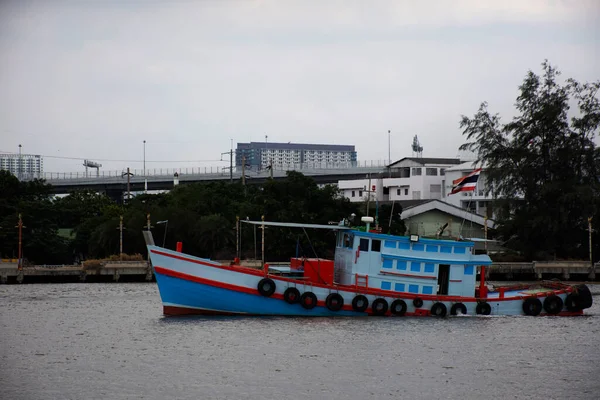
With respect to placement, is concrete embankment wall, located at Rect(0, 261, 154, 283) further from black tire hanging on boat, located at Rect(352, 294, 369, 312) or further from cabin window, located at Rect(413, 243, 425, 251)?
cabin window, located at Rect(413, 243, 425, 251)

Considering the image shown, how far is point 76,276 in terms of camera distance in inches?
2847

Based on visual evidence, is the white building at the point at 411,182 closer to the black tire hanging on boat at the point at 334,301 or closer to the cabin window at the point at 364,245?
the cabin window at the point at 364,245

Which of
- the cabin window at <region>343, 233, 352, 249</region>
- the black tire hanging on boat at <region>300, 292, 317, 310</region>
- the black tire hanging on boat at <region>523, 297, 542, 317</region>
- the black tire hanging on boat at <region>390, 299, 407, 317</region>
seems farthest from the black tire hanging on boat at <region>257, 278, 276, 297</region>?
the black tire hanging on boat at <region>523, 297, 542, 317</region>

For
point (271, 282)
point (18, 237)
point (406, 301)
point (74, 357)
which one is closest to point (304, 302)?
point (271, 282)

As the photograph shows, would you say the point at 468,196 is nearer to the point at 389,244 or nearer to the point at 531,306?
the point at 531,306

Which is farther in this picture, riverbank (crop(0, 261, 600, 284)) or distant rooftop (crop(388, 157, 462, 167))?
distant rooftop (crop(388, 157, 462, 167))

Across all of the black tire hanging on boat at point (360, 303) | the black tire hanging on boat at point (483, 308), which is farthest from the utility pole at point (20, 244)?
the black tire hanging on boat at point (483, 308)

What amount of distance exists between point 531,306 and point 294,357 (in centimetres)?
1550

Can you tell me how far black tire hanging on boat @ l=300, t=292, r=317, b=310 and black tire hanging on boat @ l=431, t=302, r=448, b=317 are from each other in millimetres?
5731

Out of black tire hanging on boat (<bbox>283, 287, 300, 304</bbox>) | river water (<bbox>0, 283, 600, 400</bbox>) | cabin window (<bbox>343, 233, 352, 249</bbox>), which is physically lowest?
river water (<bbox>0, 283, 600, 400</bbox>)

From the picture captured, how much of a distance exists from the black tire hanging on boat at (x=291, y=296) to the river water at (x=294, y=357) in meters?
0.93

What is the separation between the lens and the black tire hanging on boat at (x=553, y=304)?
145ft

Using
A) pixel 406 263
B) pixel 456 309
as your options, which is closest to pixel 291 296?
pixel 406 263

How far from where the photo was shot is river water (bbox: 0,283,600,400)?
93.1ft
